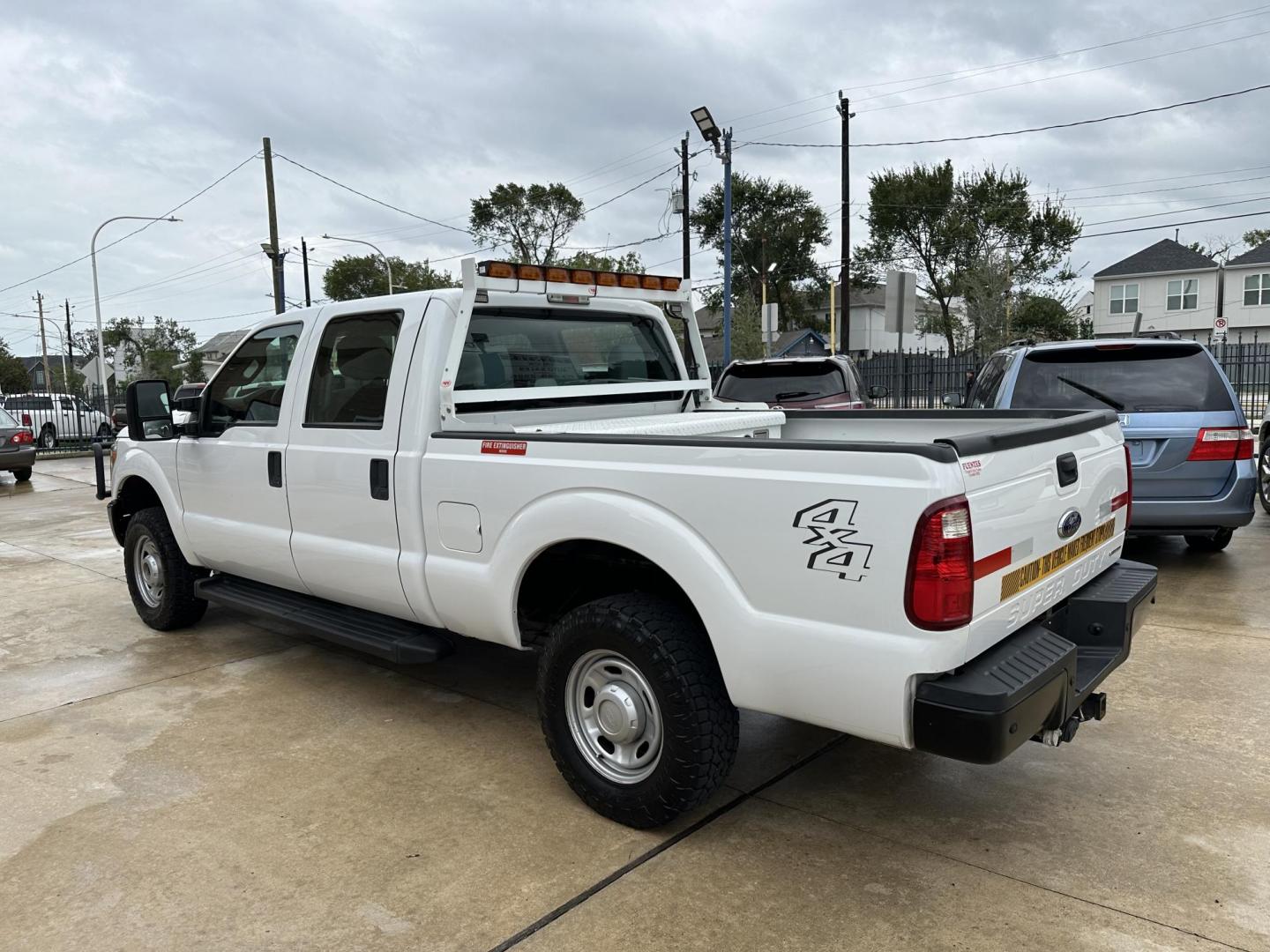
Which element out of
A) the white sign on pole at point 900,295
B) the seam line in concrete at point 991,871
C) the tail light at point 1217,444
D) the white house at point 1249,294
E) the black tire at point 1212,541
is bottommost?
the seam line in concrete at point 991,871

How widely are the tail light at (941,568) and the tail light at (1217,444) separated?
4.84m

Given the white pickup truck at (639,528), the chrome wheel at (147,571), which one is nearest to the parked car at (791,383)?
the white pickup truck at (639,528)

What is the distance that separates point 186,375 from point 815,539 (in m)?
76.0

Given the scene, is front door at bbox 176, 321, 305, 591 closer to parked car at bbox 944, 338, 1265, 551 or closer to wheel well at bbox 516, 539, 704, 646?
wheel well at bbox 516, 539, 704, 646

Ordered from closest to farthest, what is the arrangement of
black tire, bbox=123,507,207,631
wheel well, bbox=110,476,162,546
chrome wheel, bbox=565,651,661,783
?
chrome wheel, bbox=565,651,661,783 < black tire, bbox=123,507,207,631 < wheel well, bbox=110,476,162,546

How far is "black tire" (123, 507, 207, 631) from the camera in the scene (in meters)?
5.70

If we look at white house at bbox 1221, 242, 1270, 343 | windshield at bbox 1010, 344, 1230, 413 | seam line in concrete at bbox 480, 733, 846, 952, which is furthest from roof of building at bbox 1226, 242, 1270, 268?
seam line in concrete at bbox 480, 733, 846, 952

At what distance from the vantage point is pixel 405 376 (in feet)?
13.2

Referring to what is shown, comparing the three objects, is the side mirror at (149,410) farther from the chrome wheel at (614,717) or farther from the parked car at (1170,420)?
the parked car at (1170,420)

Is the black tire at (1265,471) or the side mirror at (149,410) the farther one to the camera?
the black tire at (1265,471)

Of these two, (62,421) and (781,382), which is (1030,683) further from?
(62,421)

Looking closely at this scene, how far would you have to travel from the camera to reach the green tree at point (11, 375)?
78.6 metres

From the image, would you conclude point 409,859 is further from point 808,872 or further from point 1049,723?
point 1049,723

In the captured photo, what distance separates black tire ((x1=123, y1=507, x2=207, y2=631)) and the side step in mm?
394
